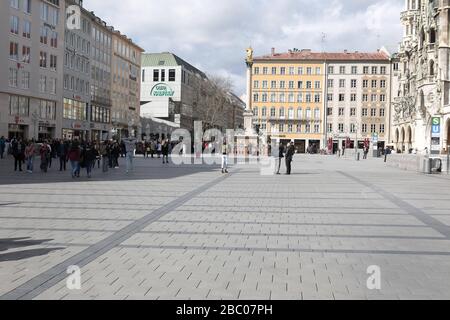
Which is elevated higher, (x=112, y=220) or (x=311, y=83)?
(x=311, y=83)

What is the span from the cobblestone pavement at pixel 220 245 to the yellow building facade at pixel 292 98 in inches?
3880

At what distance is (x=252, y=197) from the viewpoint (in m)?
17.3

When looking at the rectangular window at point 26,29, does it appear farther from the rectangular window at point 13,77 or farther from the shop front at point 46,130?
the shop front at point 46,130

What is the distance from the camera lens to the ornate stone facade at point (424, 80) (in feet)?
219

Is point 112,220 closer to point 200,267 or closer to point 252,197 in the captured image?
point 200,267

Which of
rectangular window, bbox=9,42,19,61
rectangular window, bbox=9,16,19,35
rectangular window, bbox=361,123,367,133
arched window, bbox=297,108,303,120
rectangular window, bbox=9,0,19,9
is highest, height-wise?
rectangular window, bbox=9,0,19,9

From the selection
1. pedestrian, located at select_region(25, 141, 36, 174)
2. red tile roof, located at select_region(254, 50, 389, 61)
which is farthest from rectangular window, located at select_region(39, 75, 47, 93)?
red tile roof, located at select_region(254, 50, 389, 61)

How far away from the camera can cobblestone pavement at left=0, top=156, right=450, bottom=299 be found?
6250 mm

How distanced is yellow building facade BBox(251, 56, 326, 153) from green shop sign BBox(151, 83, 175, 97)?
16.1m

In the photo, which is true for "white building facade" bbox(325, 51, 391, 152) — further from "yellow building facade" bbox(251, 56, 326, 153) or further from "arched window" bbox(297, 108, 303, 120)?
"arched window" bbox(297, 108, 303, 120)

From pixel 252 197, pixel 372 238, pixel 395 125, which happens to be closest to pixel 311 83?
pixel 395 125

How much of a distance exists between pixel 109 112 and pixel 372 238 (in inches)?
3115

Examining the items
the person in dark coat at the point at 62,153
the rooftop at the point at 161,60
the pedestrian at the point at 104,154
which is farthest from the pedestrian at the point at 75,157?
the rooftop at the point at 161,60
